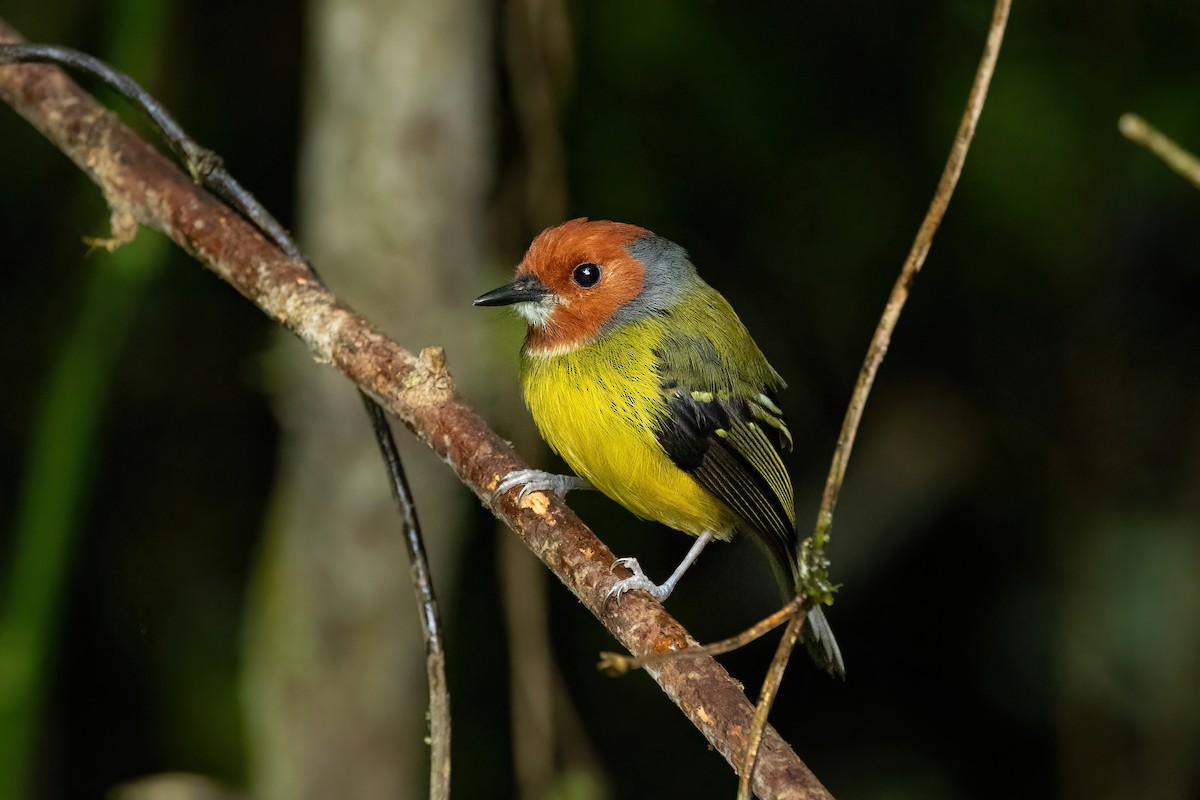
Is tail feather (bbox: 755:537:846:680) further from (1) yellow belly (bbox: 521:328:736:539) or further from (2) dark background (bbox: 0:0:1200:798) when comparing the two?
(2) dark background (bbox: 0:0:1200:798)

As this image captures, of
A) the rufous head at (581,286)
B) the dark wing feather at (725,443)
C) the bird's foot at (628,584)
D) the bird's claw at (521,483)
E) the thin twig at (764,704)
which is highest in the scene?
the rufous head at (581,286)

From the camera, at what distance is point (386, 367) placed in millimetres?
2102

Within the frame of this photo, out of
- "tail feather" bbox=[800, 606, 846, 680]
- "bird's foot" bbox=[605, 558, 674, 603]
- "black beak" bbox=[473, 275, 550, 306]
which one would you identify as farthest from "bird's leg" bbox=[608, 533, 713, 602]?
"black beak" bbox=[473, 275, 550, 306]

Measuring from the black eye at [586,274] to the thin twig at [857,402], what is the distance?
4.34ft

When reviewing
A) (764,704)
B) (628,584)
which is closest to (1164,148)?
(764,704)

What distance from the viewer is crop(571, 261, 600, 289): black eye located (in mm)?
2820

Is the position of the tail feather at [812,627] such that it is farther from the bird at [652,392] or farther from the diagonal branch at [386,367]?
the diagonal branch at [386,367]

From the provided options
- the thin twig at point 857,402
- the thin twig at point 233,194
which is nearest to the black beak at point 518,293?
the thin twig at point 233,194

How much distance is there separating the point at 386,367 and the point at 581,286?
810mm

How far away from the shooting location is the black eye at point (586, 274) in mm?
2820

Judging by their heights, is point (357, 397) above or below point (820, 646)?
above

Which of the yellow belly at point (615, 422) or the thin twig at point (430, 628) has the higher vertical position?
the yellow belly at point (615, 422)

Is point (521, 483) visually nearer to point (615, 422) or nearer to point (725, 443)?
point (615, 422)

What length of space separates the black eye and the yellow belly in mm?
166
